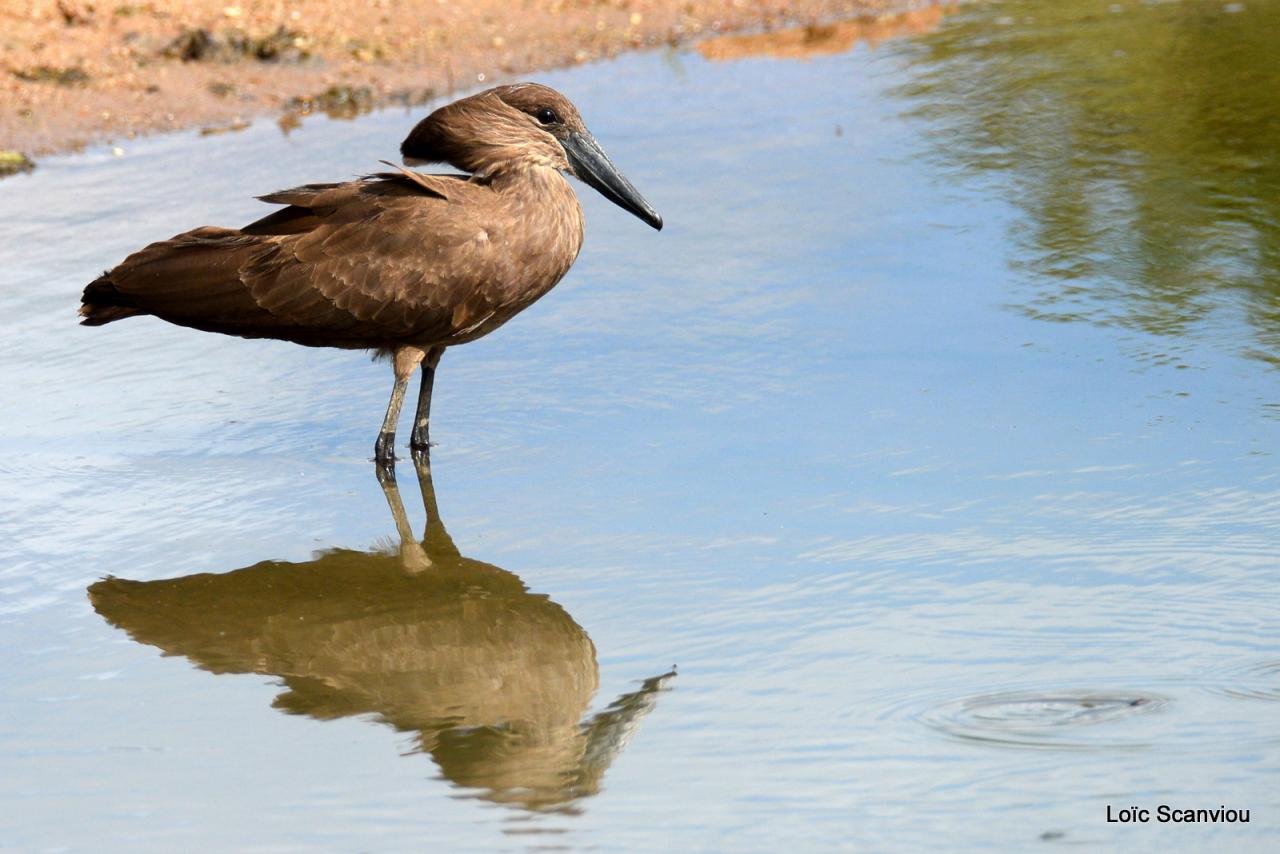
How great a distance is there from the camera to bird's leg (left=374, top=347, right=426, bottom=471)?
19.6ft

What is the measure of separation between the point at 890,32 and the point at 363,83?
353 centimetres

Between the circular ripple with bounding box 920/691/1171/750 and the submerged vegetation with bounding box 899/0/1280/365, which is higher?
the submerged vegetation with bounding box 899/0/1280/365

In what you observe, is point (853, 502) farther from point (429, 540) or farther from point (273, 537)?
point (273, 537)

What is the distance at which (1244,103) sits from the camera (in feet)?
30.2

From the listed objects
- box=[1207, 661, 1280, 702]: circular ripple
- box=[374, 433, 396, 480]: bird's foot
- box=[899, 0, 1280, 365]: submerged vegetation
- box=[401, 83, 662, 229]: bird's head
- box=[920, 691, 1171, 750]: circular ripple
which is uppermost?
box=[401, 83, 662, 229]: bird's head

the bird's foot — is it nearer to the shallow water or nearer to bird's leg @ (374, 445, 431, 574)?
bird's leg @ (374, 445, 431, 574)

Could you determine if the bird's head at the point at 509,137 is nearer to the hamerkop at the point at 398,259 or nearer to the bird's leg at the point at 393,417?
the hamerkop at the point at 398,259

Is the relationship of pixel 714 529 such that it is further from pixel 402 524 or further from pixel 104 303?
pixel 104 303

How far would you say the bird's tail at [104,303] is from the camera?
19.9ft

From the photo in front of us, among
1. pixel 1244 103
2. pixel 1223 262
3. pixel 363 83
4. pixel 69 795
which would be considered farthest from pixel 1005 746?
pixel 363 83

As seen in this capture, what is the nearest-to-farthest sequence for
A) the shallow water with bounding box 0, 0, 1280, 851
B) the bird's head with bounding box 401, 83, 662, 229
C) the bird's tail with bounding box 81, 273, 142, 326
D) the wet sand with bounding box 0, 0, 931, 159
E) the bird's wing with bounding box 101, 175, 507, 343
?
the shallow water with bounding box 0, 0, 1280, 851 → the bird's wing with bounding box 101, 175, 507, 343 → the bird's tail with bounding box 81, 273, 142, 326 → the bird's head with bounding box 401, 83, 662, 229 → the wet sand with bounding box 0, 0, 931, 159

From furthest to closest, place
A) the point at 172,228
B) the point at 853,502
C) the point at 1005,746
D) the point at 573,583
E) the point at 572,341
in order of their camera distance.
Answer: the point at 172,228
the point at 572,341
the point at 853,502
the point at 573,583
the point at 1005,746

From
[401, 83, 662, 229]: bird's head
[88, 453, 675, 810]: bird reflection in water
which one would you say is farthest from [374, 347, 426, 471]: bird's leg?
[401, 83, 662, 229]: bird's head

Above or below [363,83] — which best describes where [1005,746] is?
below
